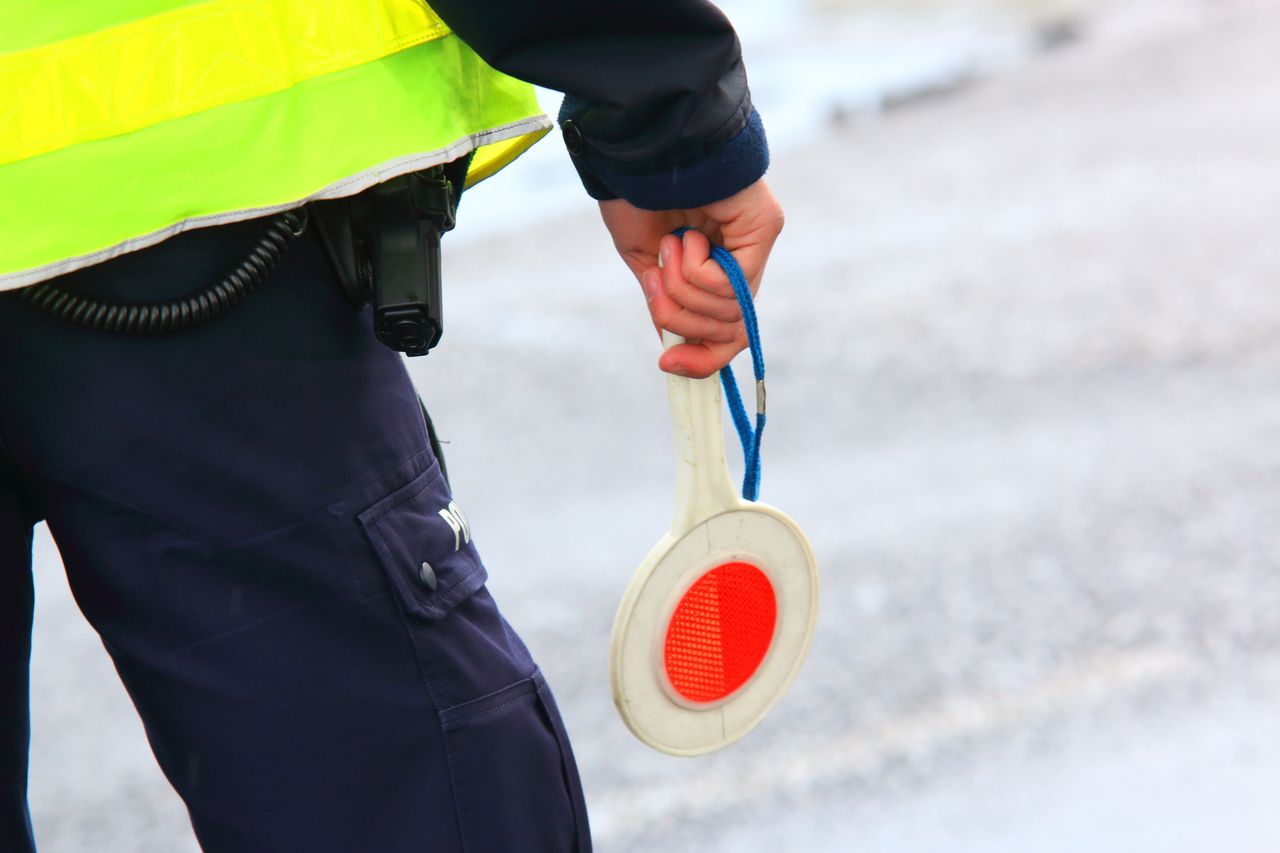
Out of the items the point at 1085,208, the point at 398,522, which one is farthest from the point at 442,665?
the point at 1085,208

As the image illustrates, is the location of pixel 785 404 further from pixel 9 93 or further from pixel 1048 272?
pixel 9 93

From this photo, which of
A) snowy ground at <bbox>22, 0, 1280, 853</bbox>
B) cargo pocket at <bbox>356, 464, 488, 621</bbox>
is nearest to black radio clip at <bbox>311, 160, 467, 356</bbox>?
cargo pocket at <bbox>356, 464, 488, 621</bbox>

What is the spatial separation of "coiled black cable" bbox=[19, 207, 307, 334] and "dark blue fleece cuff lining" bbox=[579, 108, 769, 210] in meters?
0.31

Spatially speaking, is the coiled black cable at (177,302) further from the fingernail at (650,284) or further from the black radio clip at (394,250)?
the fingernail at (650,284)

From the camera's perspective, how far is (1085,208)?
530 cm

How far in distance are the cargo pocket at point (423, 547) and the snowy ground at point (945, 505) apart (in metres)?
1.16

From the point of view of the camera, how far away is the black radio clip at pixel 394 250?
1402 millimetres

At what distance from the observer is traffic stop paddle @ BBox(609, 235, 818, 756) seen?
1653mm

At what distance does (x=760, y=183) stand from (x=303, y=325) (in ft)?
1.52

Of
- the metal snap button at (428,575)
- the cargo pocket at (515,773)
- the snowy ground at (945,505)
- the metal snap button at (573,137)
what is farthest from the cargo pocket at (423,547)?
the snowy ground at (945,505)

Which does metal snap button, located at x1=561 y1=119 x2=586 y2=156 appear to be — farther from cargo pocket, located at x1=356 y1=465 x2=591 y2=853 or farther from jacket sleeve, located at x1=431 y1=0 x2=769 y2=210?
cargo pocket, located at x1=356 y1=465 x2=591 y2=853

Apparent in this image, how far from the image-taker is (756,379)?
5.57ft

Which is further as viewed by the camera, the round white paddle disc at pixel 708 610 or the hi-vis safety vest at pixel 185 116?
the round white paddle disc at pixel 708 610

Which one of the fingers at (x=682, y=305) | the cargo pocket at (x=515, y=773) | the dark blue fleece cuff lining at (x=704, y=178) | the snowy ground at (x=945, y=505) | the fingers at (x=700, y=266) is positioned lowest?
the snowy ground at (x=945, y=505)
